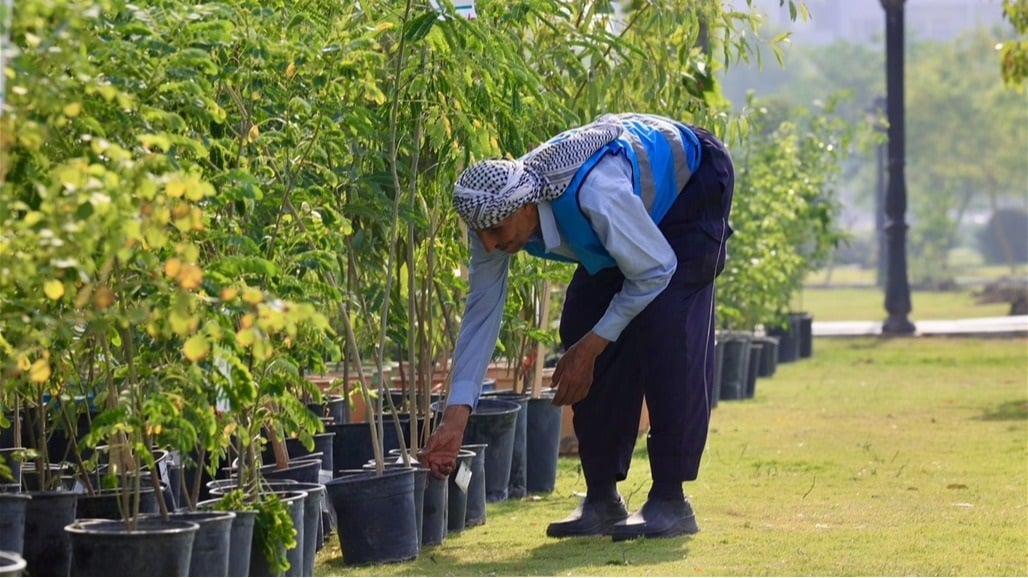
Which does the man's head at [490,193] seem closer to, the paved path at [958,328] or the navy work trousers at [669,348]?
the navy work trousers at [669,348]

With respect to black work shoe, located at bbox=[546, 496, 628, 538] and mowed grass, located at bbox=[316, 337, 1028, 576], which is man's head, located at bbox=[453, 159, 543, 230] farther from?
black work shoe, located at bbox=[546, 496, 628, 538]

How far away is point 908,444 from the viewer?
31.4 ft

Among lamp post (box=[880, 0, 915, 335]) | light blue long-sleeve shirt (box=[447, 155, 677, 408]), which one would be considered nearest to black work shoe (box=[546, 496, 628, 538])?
light blue long-sleeve shirt (box=[447, 155, 677, 408])

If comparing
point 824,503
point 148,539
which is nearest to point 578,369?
point 824,503

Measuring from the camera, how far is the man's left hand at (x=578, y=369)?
592 centimetres

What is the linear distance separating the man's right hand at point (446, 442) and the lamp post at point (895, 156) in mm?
13221

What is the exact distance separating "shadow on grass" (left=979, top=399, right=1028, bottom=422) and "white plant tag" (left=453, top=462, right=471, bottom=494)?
5.30 m

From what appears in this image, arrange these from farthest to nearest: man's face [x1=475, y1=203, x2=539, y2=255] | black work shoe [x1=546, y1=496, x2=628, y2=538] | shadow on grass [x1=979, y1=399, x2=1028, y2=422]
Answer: shadow on grass [x1=979, y1=399, x2=1028, y2=422] → black work shoe [x1=546, y1=496, x2=628, y2=538] → man's face [x1=475, y1=203, x2=539, y2=255]

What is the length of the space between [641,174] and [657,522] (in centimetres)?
118

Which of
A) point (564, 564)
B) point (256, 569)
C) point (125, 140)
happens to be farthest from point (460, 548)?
point (125, 140)

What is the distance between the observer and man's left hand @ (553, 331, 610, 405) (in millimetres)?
5922

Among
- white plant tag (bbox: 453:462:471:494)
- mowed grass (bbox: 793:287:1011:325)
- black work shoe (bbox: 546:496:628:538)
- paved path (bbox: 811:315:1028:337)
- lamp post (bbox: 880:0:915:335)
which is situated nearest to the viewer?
white plant tag (bbox: 453:462:471:494)

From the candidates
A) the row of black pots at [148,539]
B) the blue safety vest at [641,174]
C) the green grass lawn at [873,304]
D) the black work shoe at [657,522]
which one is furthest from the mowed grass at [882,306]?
the row of black pots at [148,539]

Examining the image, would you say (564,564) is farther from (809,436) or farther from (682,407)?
(809,436)
